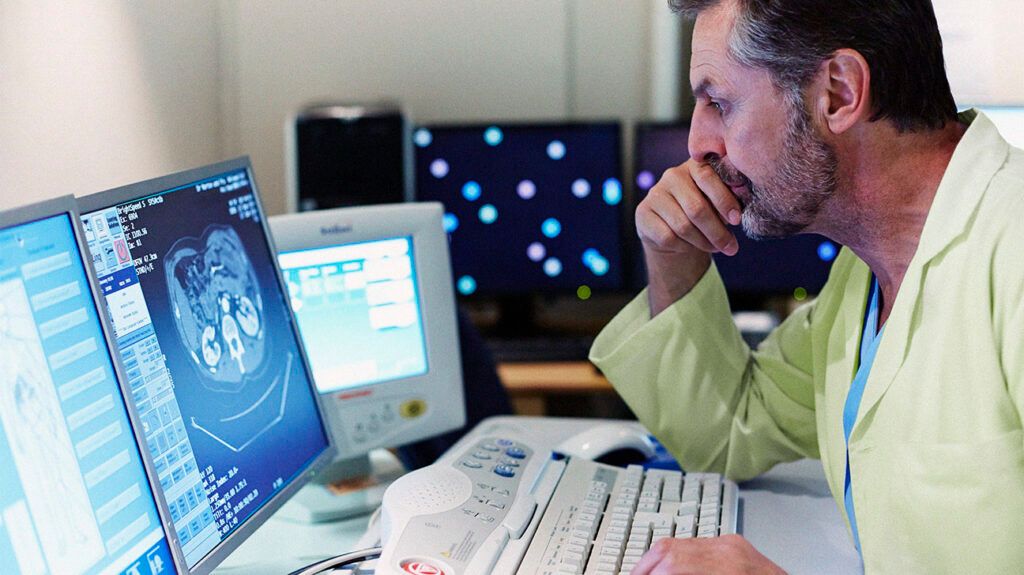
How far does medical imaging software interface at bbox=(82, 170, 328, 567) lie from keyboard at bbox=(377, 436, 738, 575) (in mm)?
151

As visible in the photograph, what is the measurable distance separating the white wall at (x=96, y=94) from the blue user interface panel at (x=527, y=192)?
0.65 metres

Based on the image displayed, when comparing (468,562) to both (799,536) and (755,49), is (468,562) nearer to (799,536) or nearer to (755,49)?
(799,536)

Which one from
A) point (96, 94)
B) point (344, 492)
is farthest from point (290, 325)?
point (96, 94)

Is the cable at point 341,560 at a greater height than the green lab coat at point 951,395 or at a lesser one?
lesser

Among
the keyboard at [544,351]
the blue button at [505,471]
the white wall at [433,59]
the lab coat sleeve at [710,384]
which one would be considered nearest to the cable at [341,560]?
the blue button at [505,471]

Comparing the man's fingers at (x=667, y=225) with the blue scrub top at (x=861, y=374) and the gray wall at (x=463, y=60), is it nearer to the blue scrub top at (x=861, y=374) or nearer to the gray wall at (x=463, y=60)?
the blue scrub top at (x=861, y=374)

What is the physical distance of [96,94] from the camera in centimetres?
206

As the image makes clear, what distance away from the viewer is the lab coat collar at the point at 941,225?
1.04m

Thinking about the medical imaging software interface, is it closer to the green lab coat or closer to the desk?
the green lab coat

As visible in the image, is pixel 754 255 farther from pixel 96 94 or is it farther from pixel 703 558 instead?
pixel 703 558

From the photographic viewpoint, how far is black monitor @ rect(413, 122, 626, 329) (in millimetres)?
2967

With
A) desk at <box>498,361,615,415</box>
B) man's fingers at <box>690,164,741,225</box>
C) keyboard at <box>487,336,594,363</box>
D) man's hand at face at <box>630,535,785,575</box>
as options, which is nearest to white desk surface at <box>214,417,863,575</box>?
man's hand at face at <box>630,535,785,575</box>

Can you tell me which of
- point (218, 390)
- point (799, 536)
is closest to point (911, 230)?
point (799, 536)

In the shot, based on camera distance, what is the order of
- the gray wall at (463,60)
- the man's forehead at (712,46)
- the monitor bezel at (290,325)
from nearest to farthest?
the monitor bezel at (290,325) < the man's forehead at (712,46) < the gray wall at (463,60)
